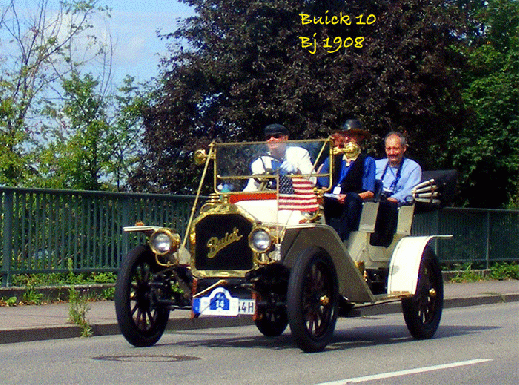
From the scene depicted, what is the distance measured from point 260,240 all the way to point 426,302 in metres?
2.77

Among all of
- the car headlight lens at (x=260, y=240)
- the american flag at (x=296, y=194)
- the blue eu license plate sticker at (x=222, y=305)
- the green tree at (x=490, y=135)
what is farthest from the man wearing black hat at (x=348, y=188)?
the green tree at (x=490, y=135)

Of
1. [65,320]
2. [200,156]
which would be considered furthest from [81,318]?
[200,156]

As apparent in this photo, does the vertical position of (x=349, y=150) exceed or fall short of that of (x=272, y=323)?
it exceeds it

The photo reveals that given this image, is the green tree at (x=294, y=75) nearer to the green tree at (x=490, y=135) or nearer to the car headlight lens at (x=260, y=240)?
the green tree at (x=490, y=135)

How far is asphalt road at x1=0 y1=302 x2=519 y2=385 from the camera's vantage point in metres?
7.84

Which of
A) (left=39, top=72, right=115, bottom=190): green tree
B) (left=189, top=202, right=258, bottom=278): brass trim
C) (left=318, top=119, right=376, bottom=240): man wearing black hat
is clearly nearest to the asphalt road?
(left=189, top=202, right=258, bottom=278): brass trim

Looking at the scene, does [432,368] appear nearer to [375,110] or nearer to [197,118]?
[375,110]

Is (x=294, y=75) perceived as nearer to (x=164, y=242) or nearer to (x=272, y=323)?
(x=272, y=323)

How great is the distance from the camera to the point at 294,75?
24406 millimetres

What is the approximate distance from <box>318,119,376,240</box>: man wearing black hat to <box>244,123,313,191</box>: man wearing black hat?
0.22m

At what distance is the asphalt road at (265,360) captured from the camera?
784 cm

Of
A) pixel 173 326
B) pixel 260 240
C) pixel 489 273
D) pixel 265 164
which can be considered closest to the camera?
pixel 260 240

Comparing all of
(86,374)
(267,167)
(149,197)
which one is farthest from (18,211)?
(86,374)

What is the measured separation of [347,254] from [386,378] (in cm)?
226
